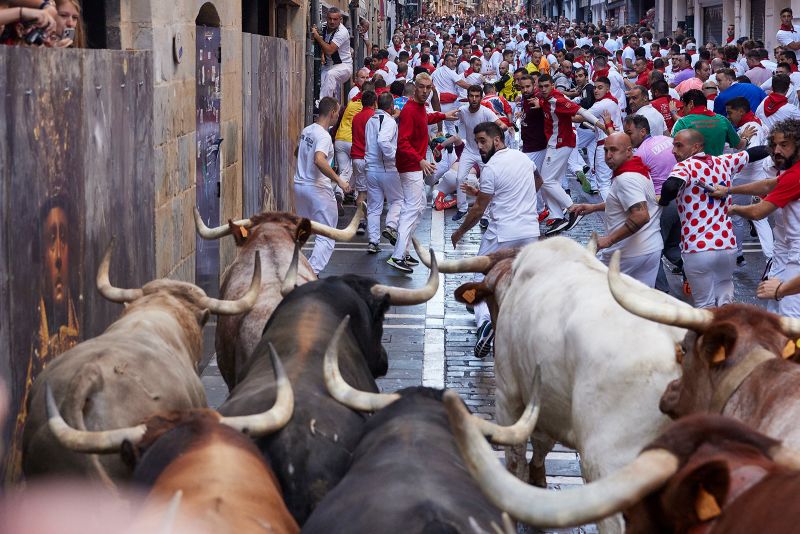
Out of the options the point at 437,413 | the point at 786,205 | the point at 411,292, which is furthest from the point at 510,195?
the point at 437,413

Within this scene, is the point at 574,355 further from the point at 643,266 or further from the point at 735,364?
the point at 643,266

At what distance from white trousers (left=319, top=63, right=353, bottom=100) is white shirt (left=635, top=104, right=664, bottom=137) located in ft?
23.9

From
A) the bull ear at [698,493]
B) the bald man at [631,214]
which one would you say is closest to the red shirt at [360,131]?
the bald man at [631,214]

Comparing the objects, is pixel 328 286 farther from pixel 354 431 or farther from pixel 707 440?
pixel 707 440

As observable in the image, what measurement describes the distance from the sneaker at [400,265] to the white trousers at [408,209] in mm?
55

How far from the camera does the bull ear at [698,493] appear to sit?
10.1 ft

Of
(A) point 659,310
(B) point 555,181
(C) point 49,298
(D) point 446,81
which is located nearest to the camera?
(A) point 659,310

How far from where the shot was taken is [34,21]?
7.34m

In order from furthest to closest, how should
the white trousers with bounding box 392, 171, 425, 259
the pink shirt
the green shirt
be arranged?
the white trousers with bounding box 392, 171, 425, 259 → the green shirt → the pink shirt

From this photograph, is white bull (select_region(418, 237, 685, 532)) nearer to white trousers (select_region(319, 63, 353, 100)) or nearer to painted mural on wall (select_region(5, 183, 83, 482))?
painted mural on wall (select_region(5, 183, 83, 482))

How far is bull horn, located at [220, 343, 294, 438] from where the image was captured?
15.0 ft

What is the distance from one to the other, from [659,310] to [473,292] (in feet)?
9.62

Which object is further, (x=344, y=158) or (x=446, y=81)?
(x=446, y=81)

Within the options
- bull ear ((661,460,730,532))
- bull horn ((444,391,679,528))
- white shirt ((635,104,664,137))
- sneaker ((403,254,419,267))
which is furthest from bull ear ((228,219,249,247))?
white shirt ((635,104,664,137))
